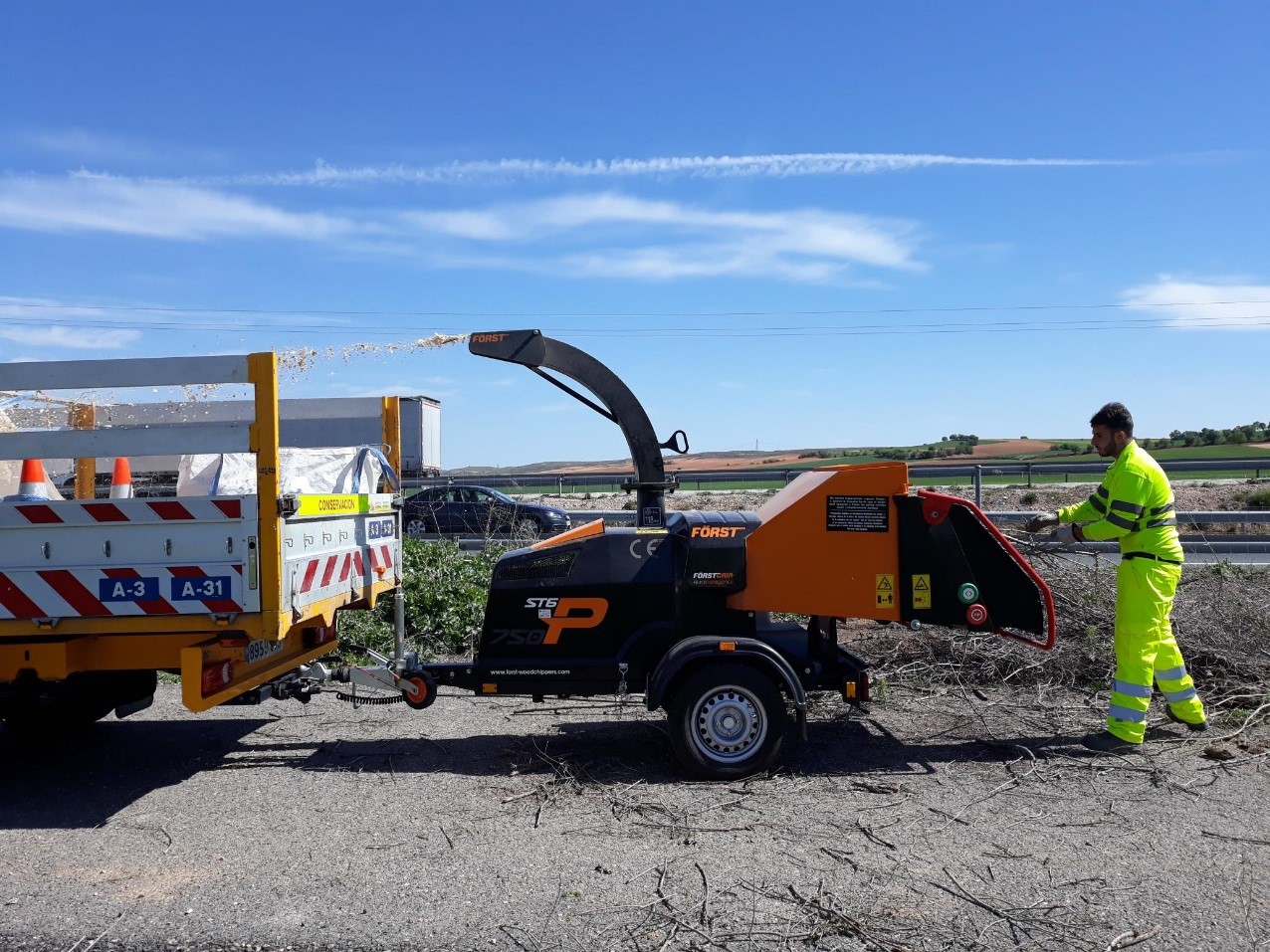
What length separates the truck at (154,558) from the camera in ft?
16.4

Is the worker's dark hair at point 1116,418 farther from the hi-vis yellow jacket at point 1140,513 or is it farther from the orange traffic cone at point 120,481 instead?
the orange traffic cone at point 120,481

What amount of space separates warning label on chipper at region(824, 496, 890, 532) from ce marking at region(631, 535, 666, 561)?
1011 millimetres

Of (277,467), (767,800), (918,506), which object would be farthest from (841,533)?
(277,467)

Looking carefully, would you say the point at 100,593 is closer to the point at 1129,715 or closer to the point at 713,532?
the point at 713,532

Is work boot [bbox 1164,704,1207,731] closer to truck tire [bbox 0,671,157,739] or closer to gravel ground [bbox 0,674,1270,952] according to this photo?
gravel ground [bbox 0,674,1270,952]

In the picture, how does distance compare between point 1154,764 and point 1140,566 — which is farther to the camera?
point 1140,566

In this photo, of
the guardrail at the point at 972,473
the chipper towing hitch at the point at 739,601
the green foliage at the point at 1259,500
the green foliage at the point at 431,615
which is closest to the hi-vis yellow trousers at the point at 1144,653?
the chipper towing hitch at the point at 739,601

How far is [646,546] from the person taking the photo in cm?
607

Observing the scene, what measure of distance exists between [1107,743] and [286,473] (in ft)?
16.3

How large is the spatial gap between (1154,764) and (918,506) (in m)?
1.98

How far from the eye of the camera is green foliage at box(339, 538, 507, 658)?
9.11m

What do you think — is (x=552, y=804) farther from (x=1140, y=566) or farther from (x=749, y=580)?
(x=1140, y=566)

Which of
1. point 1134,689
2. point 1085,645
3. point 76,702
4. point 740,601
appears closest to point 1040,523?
point 1134,689

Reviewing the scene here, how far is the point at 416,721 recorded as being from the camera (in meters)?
6.95
